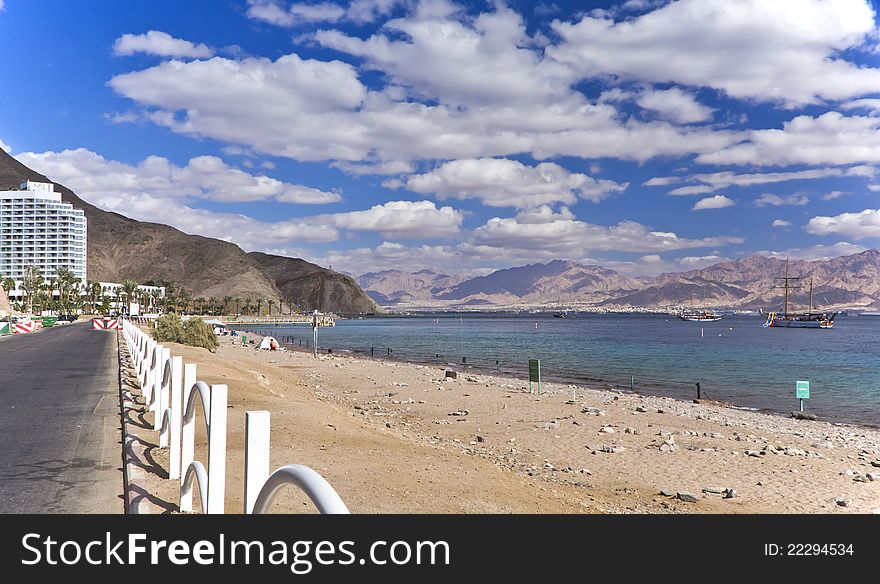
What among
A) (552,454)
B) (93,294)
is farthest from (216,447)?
(93,294)

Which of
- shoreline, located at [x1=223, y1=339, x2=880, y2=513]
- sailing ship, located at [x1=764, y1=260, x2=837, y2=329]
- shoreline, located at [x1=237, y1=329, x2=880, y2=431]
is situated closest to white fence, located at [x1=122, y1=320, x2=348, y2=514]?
shoreline, located at [x1=223, y1=339, x2=880, y2=513]

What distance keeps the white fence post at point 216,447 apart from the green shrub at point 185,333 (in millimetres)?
30817

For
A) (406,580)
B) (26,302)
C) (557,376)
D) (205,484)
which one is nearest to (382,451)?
(205,484)

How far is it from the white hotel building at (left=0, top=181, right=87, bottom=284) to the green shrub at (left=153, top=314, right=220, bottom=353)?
18107cm

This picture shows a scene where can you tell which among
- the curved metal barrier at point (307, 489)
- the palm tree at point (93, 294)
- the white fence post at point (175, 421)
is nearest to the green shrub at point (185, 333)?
the white fence post at point (175, 421)

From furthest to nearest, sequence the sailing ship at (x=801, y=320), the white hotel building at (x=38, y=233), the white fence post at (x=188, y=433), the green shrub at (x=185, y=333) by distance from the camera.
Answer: the white hotel building at (x=38, y=233) < the sailing ship at (x=801, y=320) < the green shrub at (x=185, y=333) < the white fence post at (x=188, y=433)

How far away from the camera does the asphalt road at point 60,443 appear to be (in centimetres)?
615

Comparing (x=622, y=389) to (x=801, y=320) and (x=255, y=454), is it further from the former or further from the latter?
(x=801, y=320)

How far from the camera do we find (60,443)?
8703mm

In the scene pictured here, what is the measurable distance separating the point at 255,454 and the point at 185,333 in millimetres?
34924

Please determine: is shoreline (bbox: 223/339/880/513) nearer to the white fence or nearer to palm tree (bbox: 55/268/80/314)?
the white fence

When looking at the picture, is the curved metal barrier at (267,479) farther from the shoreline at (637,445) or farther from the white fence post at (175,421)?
the shoreline at (637,445)

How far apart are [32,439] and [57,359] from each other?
50.3 ft

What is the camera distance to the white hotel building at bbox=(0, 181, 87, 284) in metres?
196
